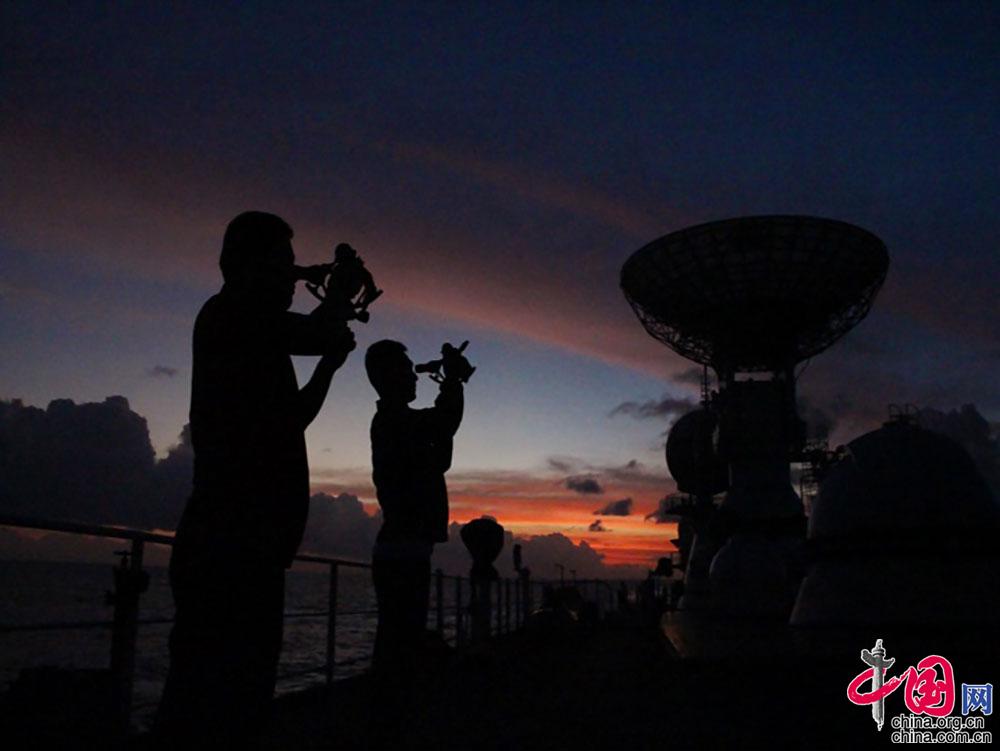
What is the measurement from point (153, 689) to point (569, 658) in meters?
24.2

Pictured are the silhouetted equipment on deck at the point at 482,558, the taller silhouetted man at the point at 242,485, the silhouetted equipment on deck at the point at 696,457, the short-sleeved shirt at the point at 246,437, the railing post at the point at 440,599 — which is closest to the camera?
the taller silhouetted man at the point at 242,485

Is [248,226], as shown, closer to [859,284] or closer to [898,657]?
[898,657]

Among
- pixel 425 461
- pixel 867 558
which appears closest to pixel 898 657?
pixel 867 558

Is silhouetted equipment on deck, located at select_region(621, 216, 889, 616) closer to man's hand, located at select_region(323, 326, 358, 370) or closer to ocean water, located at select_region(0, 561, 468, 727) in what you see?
ocean water, located at select_region(0, 561, 468, 727)

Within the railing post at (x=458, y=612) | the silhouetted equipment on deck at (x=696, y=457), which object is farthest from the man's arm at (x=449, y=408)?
the silhouetted equipment on deck at (x=696, y=457)

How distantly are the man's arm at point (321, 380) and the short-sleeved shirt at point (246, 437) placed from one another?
2cm

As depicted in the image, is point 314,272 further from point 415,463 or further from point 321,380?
point 415,463

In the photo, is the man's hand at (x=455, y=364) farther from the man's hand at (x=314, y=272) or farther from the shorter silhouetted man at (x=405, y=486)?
the man's hand at (x=314, y=272)

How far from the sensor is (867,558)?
14.5 m

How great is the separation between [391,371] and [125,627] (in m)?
2.41

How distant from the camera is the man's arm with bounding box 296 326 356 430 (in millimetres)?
2299

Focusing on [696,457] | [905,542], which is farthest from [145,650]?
[905,542]

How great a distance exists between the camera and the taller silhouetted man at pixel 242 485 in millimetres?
1964

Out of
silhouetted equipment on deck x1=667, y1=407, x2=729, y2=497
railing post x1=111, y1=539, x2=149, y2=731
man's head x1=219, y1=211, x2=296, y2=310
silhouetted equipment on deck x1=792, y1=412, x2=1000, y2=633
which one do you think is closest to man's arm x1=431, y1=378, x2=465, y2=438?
man's head x1=219, y1=211, x2=296, y2=310
